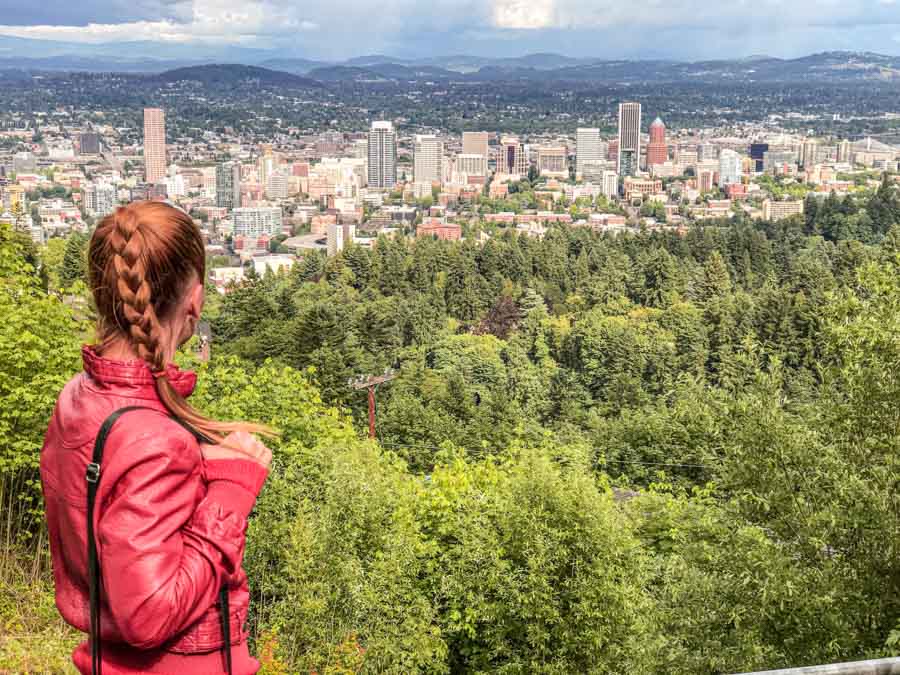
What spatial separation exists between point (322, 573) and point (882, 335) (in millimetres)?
4729

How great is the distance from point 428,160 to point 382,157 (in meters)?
8.04

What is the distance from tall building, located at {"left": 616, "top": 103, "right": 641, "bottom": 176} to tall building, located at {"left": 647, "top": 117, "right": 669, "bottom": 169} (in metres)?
2.79

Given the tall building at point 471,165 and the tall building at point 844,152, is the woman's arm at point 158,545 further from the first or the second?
the tall building at point 844,152

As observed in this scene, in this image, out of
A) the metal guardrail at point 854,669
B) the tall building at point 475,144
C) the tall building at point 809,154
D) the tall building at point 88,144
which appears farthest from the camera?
the tall building at point 475,144

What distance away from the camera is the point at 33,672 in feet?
14.5

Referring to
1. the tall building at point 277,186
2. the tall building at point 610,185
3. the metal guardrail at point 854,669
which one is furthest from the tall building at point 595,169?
the metal guardrail at point 854,669

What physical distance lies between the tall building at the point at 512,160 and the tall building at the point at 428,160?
10029 millimetres

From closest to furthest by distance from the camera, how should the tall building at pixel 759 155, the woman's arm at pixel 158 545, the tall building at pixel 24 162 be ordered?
the woman's arm at pixel 158 545 → the tall building at pixel 24 162 → the tall building at pixel 759 155

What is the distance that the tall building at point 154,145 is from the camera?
135 m

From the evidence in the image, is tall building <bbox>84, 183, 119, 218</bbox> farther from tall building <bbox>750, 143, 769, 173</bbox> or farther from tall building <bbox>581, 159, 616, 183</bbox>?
tall building <bbox>750, 143, 769, 173</bbox>

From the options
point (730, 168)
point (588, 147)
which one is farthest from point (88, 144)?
point (730, 168)

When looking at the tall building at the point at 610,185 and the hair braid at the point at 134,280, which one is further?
the tall building at the point at 610,185

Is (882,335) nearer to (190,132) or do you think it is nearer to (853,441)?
(853,441)

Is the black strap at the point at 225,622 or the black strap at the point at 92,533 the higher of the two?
the black strap at the point at 92,533
